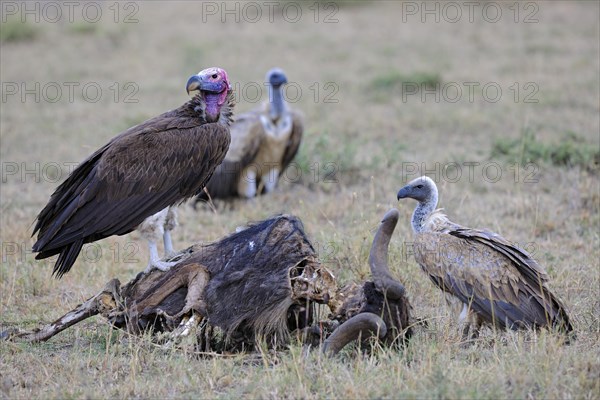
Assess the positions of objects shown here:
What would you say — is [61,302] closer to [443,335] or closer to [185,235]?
[185,235]

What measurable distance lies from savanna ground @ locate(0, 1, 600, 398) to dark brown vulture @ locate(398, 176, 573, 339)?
0.16 m

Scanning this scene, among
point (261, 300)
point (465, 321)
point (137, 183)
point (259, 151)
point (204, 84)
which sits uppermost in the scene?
point (204, 84)

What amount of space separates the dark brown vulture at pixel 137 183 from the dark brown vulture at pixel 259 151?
11.7 ft

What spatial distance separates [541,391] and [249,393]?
1377mm

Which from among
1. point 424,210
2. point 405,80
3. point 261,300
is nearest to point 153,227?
point 261,300

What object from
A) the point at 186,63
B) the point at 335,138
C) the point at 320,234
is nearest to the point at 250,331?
the point at 320,234

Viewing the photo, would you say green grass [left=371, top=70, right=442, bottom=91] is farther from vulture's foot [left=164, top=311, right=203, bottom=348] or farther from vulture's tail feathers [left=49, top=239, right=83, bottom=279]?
vulture's foot [left=164, top=311, right=203, bottom=348]

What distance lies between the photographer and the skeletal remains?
4.62 m

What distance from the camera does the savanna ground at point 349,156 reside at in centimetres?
441

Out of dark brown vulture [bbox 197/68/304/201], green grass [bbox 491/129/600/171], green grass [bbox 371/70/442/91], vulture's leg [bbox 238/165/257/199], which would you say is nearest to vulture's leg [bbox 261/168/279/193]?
dark brown vulture [bbox 197/68/304/201]

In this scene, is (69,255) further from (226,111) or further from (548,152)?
(548,152)

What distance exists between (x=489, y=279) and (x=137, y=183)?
2285 millimetres

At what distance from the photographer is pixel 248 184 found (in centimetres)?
971

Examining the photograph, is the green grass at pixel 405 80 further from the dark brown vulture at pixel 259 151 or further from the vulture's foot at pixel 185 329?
the vulture's foot at pixel 185 329
